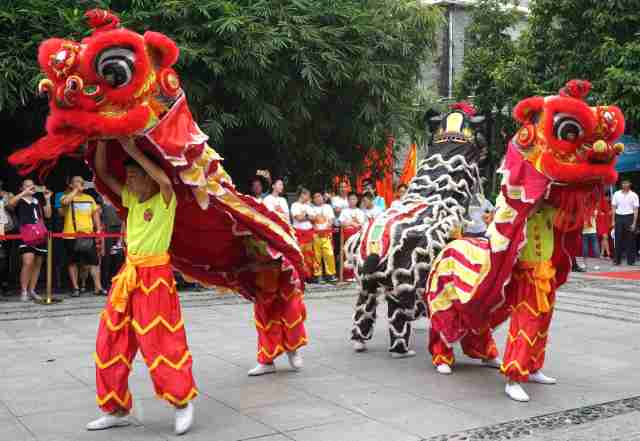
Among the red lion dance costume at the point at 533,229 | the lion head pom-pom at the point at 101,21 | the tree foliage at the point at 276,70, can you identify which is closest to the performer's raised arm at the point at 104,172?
the lion head pom-pom at the point at 101,21

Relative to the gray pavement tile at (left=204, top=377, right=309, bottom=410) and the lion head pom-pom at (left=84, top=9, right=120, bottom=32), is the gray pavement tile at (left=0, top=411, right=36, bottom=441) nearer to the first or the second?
the gray pavement tile at (left=204, top=377, right=309, bottom=410)

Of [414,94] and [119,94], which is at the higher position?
[414,94]

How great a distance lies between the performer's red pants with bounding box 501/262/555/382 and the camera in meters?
4.82

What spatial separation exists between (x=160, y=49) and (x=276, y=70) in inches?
279

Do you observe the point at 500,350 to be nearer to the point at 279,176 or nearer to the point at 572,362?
the point at 572,362

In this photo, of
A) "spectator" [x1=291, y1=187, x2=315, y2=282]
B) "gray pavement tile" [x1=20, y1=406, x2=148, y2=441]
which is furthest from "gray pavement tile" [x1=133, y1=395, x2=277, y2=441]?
"spectator" [x1=291, y1=187, x2=315, y2=282]

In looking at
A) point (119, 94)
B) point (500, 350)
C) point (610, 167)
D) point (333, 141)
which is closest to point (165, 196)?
point (119, 94)

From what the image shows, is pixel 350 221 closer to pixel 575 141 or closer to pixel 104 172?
pixel 575 141

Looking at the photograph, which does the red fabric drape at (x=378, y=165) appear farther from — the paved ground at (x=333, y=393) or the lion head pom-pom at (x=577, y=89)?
the lion head pom-pom at (x=577, y=89)

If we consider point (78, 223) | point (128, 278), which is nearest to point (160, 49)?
point (128, 278)

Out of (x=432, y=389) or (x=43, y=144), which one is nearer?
(x=43, y=144)

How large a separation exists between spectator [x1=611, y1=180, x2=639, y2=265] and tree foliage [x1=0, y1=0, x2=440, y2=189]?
404cm

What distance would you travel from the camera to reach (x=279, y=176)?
42.1ft

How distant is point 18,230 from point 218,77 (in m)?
3.48
